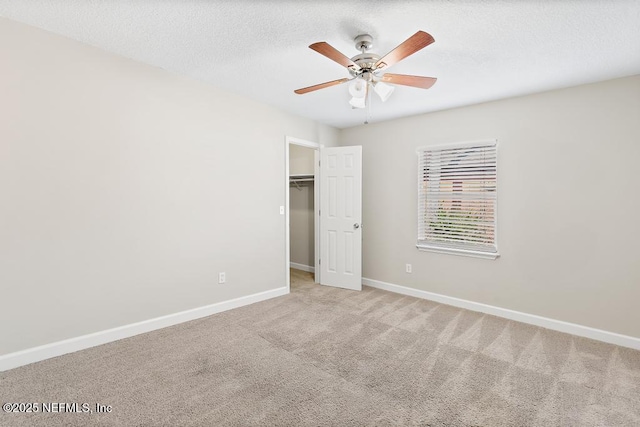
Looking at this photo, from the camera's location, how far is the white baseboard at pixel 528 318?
9.36 ft

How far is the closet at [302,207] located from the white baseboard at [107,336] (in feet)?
6.51

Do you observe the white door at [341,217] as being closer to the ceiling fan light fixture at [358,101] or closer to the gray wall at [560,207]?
the gray wall at [560,207]

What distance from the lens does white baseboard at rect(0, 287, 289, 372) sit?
2.26m

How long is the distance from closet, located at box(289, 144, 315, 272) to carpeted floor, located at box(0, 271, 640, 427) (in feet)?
8.02

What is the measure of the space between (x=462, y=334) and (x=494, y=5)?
2.76 meters

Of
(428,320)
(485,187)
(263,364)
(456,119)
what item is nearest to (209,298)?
(263,364)

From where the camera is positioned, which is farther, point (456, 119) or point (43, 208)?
point (456, 119)

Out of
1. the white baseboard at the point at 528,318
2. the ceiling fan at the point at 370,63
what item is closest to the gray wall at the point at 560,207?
the white baseboard at the point at 528,318

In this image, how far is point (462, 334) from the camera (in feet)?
9.85

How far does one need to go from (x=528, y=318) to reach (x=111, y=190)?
4.42m

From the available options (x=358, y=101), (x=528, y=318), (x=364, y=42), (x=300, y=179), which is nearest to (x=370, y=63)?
(x=364, y=42)

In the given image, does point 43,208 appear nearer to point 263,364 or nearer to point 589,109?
point 263,364

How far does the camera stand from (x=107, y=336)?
8.71 ft

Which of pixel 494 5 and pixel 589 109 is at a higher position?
pixel 494 5
